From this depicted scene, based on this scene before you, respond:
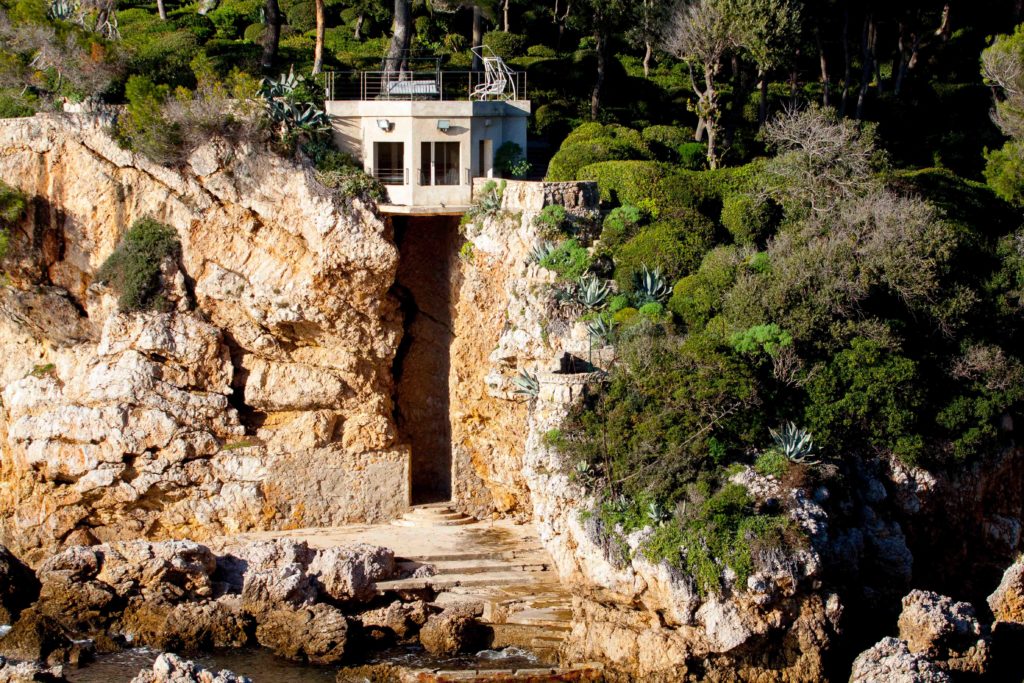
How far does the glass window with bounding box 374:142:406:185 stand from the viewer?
41.6 m

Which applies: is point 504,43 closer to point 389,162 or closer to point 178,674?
point 389,162

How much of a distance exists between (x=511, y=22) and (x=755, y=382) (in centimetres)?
2249

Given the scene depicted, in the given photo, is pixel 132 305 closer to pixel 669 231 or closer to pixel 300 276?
pixel 300 276

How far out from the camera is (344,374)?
42.4 metres

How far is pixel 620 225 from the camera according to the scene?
A: 40.0 meters

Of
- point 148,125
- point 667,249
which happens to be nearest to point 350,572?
point 667,249

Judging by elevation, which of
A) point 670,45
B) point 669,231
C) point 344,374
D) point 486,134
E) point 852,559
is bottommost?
point 852,559

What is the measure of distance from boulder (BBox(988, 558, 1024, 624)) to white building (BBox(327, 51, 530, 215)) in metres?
15.9

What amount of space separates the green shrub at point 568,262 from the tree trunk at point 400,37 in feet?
28.0

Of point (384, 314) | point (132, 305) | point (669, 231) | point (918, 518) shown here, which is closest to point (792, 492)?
point (918, 518)

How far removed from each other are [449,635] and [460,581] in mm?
2744

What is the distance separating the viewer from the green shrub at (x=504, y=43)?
5131cm

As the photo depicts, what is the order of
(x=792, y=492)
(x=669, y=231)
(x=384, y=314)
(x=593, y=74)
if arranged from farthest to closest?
(x=593, y=74)
(x=384, y=314)
(x=669, y=231)
(x=792, y=492)

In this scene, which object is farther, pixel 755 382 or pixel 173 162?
pixel 173 162
